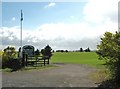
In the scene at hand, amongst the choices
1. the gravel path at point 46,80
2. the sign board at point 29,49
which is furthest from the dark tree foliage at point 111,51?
the sign board at point 29,49

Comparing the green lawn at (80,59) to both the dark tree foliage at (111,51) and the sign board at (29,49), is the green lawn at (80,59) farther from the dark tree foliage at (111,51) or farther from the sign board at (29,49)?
the dark tree foliage at (111,51)

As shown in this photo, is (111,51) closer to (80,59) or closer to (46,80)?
(46,80)

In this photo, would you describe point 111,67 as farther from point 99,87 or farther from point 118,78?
point 99,87

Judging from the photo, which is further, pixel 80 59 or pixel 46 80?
pixel 80 59

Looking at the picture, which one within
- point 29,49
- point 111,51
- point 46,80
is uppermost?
point 29,49

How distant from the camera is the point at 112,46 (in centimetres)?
1898

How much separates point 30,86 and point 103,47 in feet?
17.9

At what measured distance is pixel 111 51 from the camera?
62.0ft

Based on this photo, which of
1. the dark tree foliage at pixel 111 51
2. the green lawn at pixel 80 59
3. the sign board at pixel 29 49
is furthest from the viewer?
the green lawn at pixel 80 59

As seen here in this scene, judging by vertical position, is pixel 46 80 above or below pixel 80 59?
below

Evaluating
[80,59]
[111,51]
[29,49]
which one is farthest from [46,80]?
[80,59]

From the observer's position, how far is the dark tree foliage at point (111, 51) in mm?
18547

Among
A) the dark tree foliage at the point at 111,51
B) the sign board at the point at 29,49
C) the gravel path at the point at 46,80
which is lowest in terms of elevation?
the gravel path at the point at 46,80

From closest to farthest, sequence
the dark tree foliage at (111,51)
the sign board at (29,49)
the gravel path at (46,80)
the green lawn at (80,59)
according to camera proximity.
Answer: the gravel path at (46,80) < the dark tree foliage at (111,51) < the sign board at (29,49) < the green lawn at (80,59)
